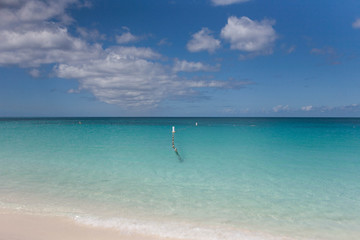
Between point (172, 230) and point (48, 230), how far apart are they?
330 cm

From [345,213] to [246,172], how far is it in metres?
6.04

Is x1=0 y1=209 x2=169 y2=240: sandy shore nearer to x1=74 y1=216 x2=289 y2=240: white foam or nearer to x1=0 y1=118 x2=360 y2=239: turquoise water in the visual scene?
x1=74 y1=216 x2=289 y2=240: white foam

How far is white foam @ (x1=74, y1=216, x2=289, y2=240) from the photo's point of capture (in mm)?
6086

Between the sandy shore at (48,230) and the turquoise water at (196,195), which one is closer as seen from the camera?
the sandy shore at (48,230)

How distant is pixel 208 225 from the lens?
6.76 meters

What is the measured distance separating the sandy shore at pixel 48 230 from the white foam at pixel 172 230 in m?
0.24

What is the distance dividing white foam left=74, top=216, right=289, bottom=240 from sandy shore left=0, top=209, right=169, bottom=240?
0.24 meters

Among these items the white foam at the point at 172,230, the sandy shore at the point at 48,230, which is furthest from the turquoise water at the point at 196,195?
the sandy shore at the point at 48,230

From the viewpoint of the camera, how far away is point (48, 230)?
6188mm

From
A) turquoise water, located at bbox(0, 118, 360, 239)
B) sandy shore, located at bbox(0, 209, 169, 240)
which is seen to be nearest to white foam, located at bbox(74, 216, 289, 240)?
turquoise water, located at bbox(0, 118, 360, 239)

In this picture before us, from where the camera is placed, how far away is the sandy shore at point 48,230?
585 cm

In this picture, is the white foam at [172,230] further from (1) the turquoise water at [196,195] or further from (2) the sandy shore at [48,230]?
(2) the sandy shore at [48,230]

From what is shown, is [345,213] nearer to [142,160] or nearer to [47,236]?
[47,236]

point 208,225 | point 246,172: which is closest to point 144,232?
point 208,225
